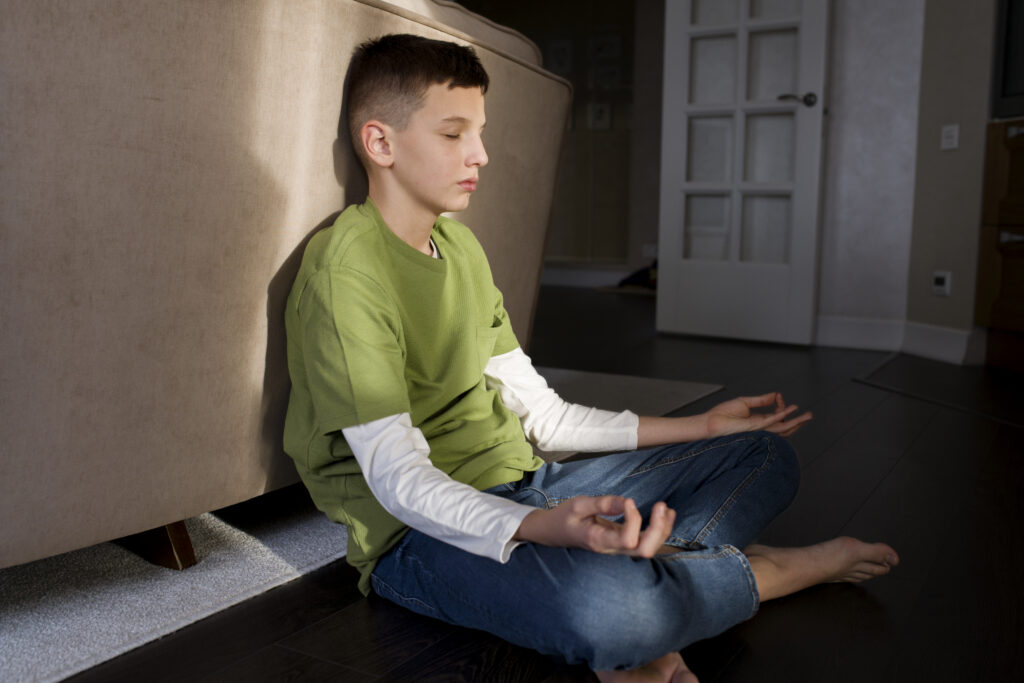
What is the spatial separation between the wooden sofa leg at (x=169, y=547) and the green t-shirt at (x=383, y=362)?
0.25m

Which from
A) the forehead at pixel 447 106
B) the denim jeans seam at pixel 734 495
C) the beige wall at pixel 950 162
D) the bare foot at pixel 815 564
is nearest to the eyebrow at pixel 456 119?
the forehead at pixel 447 106

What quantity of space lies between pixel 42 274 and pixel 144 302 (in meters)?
0.12

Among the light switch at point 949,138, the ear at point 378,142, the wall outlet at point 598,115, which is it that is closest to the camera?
the ear at point 378,142

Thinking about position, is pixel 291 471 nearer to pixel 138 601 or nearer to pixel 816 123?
pixel 138 601

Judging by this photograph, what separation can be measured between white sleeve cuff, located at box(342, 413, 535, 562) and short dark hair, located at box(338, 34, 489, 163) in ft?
1.33

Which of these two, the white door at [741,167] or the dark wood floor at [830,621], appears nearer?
the dark wood floor at [830,621]

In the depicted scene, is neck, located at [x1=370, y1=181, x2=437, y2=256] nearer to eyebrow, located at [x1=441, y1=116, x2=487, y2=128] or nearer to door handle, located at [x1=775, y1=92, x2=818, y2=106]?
eyebrow, located at [x1=441, y1=116, x2=487, y2=128]

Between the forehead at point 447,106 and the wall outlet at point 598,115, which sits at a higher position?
the wall outlet at point 598,115

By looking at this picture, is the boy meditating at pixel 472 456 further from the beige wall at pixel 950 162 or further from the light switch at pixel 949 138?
the light switch at pixel 949 138

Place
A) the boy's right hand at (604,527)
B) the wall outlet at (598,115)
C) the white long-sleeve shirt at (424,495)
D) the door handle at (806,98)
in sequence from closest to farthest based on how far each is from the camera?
the boy's right hand at (604,527) → the white long-sleeve shirt at (424,495) → the door handle at (806,98) → the wall outlet at (598,115)

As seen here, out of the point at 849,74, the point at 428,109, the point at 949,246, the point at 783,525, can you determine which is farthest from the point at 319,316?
the point at 849,74

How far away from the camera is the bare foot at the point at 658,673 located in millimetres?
976

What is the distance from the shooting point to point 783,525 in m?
1.57

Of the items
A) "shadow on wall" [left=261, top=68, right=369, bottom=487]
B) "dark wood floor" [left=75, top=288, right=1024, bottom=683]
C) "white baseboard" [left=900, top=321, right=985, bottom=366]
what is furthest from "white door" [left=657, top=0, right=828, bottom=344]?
"shadow on wall" [left=261, top=68, right=369, bottom=487]
